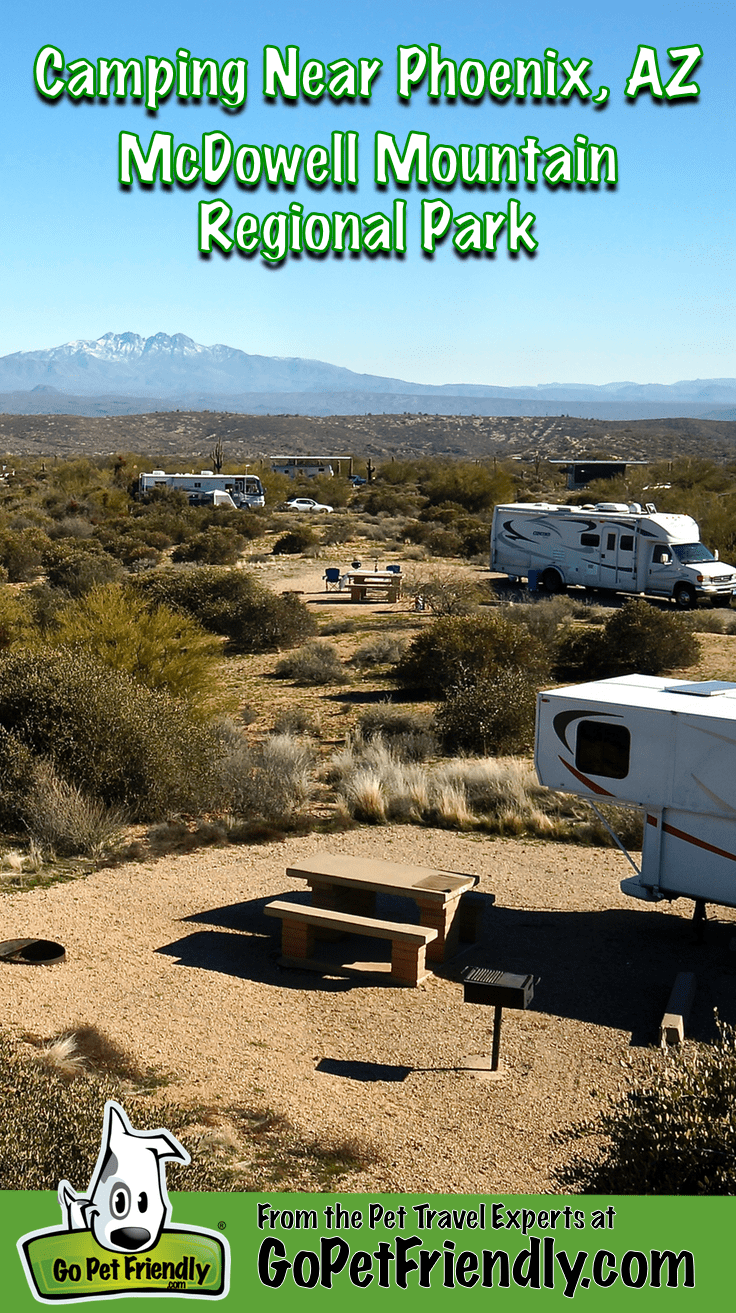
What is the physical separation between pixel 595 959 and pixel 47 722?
5.74 metres

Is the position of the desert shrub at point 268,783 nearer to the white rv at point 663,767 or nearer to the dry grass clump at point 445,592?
the white rv at point 663,767

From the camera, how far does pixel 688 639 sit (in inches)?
774

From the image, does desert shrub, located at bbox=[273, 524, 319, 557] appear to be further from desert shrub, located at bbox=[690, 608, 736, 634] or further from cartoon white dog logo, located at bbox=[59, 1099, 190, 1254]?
cartoon white dog logo, located at bbox=[59, 1099, 190, 1254]

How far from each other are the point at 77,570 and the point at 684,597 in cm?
1361

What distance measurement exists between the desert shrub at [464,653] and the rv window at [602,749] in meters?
8.18

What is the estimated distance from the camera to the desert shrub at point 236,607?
71.7ft

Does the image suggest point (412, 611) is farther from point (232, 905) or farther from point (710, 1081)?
point (710, 1081)

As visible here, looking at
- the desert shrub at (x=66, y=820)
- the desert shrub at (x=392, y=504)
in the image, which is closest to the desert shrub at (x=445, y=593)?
the desert shrub at (x=66, y=820)

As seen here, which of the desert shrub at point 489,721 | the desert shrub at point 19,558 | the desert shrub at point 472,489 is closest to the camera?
the desert shrub at point 489,721

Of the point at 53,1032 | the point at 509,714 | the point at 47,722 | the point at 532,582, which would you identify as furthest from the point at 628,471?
the point at 53,1032

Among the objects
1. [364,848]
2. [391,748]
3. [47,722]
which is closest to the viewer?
[364,848]

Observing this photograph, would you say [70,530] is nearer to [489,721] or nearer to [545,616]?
[545,616]

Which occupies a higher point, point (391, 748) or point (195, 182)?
point (195, 182)

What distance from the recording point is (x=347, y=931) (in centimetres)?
784
